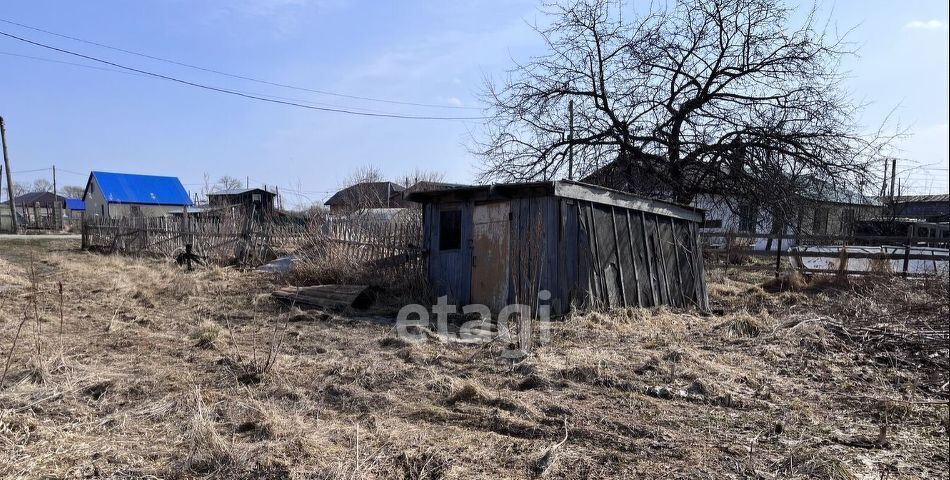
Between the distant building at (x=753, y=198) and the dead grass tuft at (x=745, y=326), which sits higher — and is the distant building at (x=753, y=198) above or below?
above

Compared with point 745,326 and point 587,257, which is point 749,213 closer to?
point 587,257

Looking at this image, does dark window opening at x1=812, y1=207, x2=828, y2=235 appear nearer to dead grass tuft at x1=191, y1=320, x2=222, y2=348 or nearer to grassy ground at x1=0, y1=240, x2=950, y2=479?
grassy ground at x1=0, y1=240, x2=950, y2=479

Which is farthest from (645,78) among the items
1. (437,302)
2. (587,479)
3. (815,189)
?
(587,479)

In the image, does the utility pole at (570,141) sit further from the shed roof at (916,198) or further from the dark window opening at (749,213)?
the shed roof at (916,198)

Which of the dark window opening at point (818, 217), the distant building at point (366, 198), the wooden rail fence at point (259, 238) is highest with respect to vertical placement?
the distant building at point (366, 198)

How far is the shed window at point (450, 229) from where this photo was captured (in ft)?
32.1

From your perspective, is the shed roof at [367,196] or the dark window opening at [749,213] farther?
the shed roof at [367,196]

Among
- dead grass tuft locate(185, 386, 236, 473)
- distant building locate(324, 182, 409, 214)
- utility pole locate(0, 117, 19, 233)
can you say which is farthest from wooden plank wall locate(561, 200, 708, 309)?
utility pole locate(0, 117, 19, 233)

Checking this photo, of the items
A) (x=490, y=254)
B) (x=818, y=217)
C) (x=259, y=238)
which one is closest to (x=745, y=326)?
(x=490, y=254)

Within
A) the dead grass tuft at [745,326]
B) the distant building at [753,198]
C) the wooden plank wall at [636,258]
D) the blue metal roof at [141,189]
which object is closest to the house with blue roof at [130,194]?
the blue metal roof at [141,189]

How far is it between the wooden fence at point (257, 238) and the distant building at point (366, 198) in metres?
1.51

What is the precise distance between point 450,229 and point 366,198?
29.7 feet

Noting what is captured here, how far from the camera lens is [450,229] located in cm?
995

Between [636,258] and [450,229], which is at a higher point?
[450,229]
